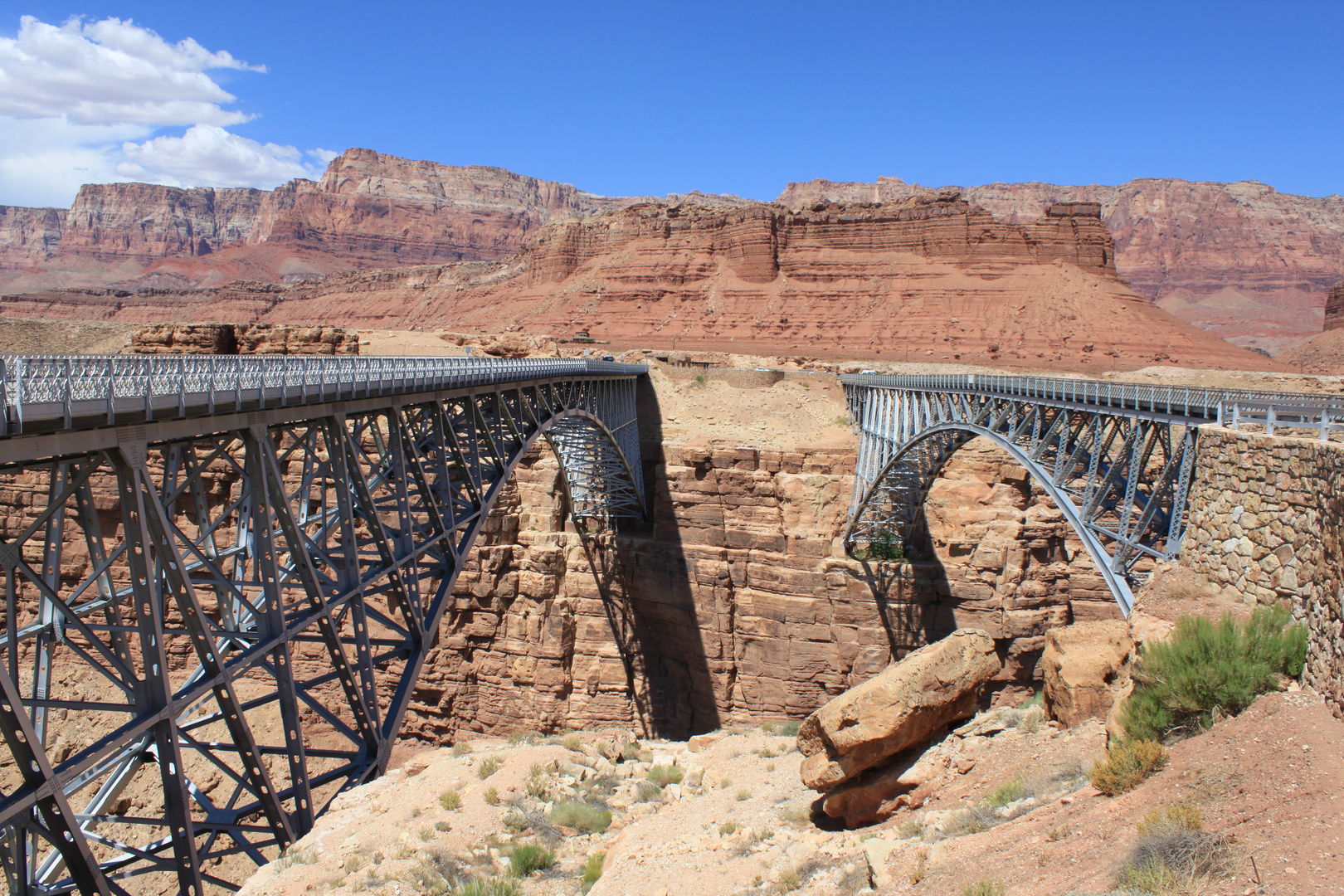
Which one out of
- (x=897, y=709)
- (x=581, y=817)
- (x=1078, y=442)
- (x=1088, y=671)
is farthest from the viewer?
(x=1078, y=442)

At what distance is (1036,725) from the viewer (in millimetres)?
11852

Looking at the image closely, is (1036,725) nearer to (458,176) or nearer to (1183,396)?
(1183,396)

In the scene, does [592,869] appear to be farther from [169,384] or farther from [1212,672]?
[169,384]

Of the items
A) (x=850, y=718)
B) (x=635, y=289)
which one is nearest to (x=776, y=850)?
(x=850, y=718)

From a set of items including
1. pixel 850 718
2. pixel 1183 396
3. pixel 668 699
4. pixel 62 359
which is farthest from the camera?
pixel 668 699

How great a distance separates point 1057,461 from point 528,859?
545 inches

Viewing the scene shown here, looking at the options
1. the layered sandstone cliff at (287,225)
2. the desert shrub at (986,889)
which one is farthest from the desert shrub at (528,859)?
the layered sandstone cliff at (287,225)

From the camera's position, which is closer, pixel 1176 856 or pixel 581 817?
pixel 1176 856

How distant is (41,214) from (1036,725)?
8531 inches

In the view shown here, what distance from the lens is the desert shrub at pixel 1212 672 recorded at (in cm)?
780

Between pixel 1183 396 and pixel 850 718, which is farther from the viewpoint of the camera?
pixel 1183 396

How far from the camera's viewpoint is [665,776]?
1677cm

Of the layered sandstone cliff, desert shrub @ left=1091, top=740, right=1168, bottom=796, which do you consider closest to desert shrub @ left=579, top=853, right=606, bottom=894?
desert shrub @ left=1091, top=740, right=1168, bottom=796

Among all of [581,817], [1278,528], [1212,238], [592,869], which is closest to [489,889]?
[592,869]
